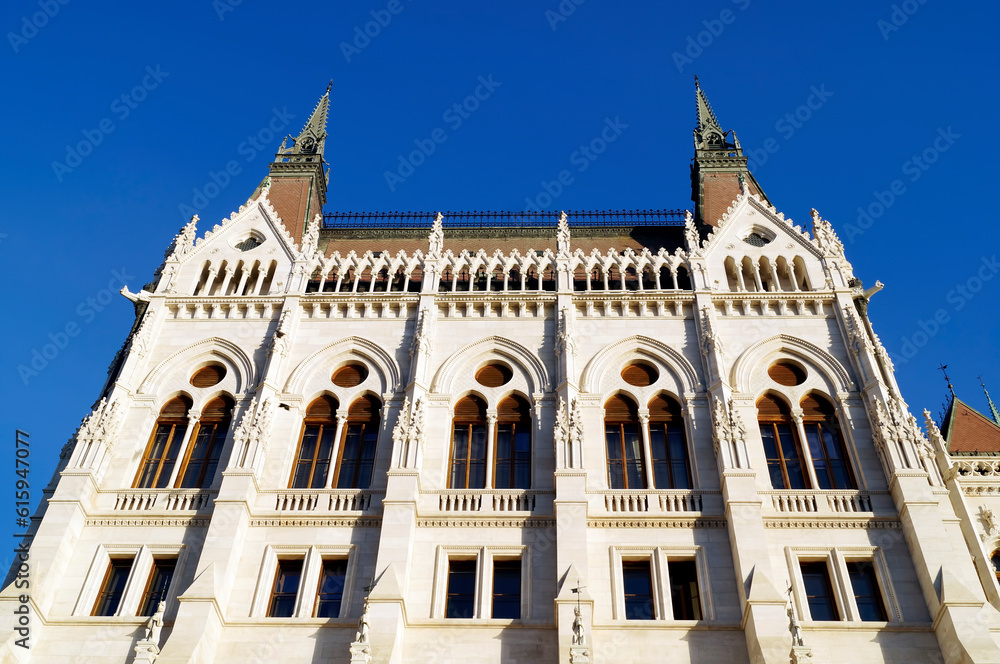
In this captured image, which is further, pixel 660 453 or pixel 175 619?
pixel 660 453

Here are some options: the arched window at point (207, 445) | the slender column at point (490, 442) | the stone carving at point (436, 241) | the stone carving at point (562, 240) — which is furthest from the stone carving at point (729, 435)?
the arched window at point (207, 445)

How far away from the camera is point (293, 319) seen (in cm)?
2988

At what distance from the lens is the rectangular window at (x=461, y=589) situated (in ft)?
75.9

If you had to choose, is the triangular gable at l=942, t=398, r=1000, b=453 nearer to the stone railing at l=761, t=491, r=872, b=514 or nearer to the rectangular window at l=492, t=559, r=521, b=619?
the stone railing at l=761, t=491, r=872, b=514

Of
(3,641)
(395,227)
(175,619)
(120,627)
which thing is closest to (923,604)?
(175,619)

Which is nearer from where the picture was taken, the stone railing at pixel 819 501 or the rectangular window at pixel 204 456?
the stone railing at pixel 819 501

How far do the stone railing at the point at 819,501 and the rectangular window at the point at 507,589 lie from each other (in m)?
6.52

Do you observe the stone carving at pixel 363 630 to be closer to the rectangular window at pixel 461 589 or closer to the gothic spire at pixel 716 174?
the rectangular window at pixel 461 589

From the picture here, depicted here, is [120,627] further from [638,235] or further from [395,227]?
[638,235]

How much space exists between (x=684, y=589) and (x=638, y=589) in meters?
1.07

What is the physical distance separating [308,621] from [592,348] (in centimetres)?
1116

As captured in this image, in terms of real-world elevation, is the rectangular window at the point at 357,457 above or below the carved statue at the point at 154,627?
above

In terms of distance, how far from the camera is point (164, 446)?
2739cm

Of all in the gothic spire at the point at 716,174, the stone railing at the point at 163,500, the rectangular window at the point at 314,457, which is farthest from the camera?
the gothic spire at the point at 716,174
